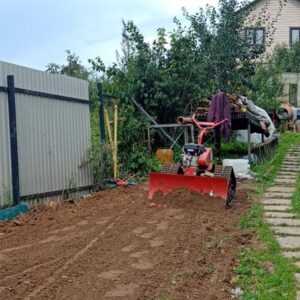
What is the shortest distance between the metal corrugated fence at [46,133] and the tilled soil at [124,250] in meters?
0.57

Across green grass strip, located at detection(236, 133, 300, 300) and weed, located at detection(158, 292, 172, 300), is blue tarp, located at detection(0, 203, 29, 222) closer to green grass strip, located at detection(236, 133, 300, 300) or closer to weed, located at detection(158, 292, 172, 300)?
green grass strip, located at detection(236, 133, 300, 300)

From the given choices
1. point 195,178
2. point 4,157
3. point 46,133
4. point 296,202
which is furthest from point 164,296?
point 46,133

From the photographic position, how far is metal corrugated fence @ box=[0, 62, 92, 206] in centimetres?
682

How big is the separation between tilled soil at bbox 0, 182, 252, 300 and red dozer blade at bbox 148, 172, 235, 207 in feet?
0.38

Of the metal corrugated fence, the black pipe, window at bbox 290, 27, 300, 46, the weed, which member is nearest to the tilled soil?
the weed

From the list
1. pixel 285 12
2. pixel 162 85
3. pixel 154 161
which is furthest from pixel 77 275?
pixel 285 12

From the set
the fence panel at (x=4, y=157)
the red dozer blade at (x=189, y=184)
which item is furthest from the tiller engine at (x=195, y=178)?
the fence panel at (x=4, y=157)

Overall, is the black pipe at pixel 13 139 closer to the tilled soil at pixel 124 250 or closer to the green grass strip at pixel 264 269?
the tilled soil at pixel 124 250

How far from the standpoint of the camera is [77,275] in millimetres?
4094

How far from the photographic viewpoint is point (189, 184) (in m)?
7.12

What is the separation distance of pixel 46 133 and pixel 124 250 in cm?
338

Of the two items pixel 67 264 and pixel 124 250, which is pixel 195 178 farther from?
pixel 67 264

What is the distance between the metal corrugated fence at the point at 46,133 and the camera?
6.82 m

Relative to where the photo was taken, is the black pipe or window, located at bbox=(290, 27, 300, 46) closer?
the black pipe
